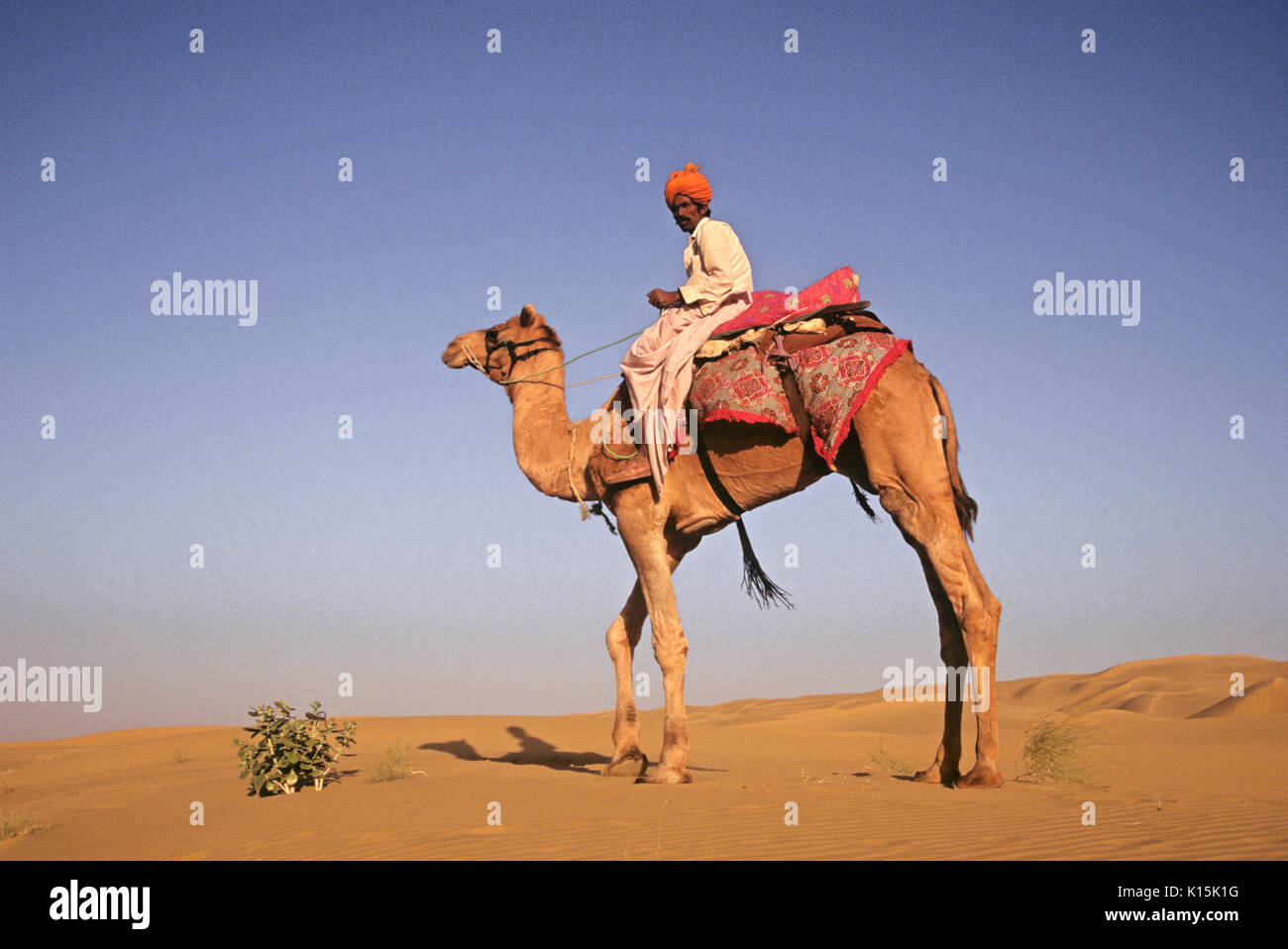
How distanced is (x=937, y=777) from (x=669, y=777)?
2344 mm

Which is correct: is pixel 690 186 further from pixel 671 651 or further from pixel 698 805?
pixel 698 805

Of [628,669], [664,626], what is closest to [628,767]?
[628,669]

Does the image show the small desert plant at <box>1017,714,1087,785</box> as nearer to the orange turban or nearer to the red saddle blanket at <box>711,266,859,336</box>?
the red saddle blanket at <box>711,266,859,336</box>

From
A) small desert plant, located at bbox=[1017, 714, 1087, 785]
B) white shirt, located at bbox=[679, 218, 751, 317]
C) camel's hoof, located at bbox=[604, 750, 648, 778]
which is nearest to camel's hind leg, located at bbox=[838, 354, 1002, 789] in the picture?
small desert plant, located at bbox=[1017, 714, 1087, 785]

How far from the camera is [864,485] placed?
9344 mm

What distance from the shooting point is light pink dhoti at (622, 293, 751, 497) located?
9.87 meters

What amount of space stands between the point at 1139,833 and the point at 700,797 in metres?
3.07

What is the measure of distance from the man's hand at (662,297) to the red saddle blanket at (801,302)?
2.54 ft

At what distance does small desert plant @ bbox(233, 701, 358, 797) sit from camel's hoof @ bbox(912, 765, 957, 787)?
5724 mm

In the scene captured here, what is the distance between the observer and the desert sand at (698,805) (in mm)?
6285

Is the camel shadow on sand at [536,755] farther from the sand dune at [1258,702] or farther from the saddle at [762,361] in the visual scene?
the sand dune at [1258,702]

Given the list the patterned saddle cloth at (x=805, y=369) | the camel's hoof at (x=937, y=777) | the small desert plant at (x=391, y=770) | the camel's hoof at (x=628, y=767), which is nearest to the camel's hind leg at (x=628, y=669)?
the camel's hoof at (x=628, y=767)

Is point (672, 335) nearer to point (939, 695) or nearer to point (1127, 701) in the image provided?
point (939, 695)

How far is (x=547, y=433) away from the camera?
1135 cm
